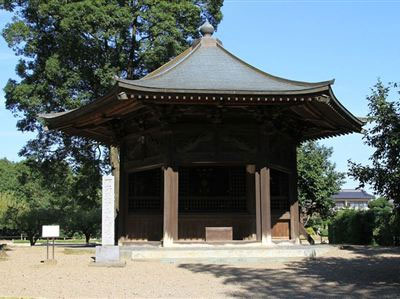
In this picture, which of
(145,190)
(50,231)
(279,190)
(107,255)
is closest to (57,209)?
(145,190)

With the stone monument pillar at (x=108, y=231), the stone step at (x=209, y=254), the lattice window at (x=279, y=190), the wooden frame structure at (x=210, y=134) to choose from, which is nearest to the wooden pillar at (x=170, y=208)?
the wooden frame structure at (x=210, y=134)

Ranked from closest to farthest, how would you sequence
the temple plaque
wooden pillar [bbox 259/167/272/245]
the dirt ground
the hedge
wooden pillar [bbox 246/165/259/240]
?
the dirt ground < wooden pillar [bbox 259/167/272/245] < the temple plaque < wooden pillar [bbox 246/165/259/240] < the hedge

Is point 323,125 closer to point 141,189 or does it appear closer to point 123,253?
point 141,189

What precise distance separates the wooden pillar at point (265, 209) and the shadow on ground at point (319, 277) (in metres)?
1.62

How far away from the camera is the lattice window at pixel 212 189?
1659 cm

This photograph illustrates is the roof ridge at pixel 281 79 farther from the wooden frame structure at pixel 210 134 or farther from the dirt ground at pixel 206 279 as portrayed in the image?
the dirt ground at pixel 206 279

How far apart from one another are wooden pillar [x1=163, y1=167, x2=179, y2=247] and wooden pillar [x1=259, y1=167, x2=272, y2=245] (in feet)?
8.35

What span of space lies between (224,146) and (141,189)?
430 centimetres

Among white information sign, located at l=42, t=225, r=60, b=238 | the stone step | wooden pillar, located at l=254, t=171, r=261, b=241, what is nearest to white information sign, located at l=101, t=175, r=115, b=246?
the stone step

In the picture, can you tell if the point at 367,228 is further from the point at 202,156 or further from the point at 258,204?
the point at 202,156

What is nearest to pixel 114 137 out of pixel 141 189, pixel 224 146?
pixel 141 189

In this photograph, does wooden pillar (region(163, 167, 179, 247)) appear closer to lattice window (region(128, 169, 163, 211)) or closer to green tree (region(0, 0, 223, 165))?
lattice window (region(128, 169, 163, 211))

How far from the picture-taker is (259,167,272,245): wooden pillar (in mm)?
14508

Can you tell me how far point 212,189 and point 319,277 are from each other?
24.7 feet
